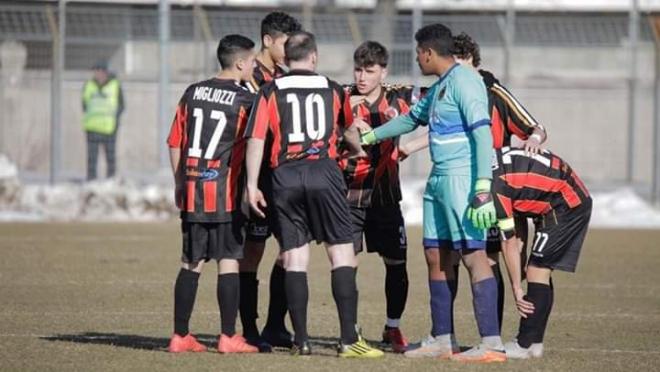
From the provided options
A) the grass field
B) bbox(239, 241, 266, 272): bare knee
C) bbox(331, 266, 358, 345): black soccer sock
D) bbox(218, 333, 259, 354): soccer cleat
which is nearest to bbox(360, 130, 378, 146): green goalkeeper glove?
bbox(331, 266, 358, 345): black soccer sock

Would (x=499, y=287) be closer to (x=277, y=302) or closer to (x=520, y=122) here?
(x=520, y=122)

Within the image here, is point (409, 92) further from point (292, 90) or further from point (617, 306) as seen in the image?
point (617, 306)

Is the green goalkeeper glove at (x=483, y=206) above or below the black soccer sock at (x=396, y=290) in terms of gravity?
above

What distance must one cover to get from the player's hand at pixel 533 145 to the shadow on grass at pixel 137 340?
1784 millimetres

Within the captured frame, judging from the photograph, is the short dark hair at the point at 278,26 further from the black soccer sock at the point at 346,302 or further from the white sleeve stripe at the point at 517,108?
the black soccer sock at the point at 346,302

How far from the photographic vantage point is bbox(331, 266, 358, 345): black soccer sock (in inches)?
331

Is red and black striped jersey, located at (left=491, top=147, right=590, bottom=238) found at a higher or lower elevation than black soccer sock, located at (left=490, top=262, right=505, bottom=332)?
higher

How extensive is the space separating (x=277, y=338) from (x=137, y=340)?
96 centimetres

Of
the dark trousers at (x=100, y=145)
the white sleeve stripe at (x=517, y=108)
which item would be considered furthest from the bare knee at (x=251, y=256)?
the dark trousers at (x=100, y=145)

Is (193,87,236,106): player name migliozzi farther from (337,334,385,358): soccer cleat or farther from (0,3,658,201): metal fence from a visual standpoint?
(0,3,658,201): metal fence

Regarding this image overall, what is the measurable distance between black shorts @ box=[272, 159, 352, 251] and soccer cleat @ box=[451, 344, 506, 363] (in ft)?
3.43

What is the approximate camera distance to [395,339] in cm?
923

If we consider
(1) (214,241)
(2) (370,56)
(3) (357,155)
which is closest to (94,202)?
(2) (370,56)

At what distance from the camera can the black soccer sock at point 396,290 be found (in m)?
9.40
